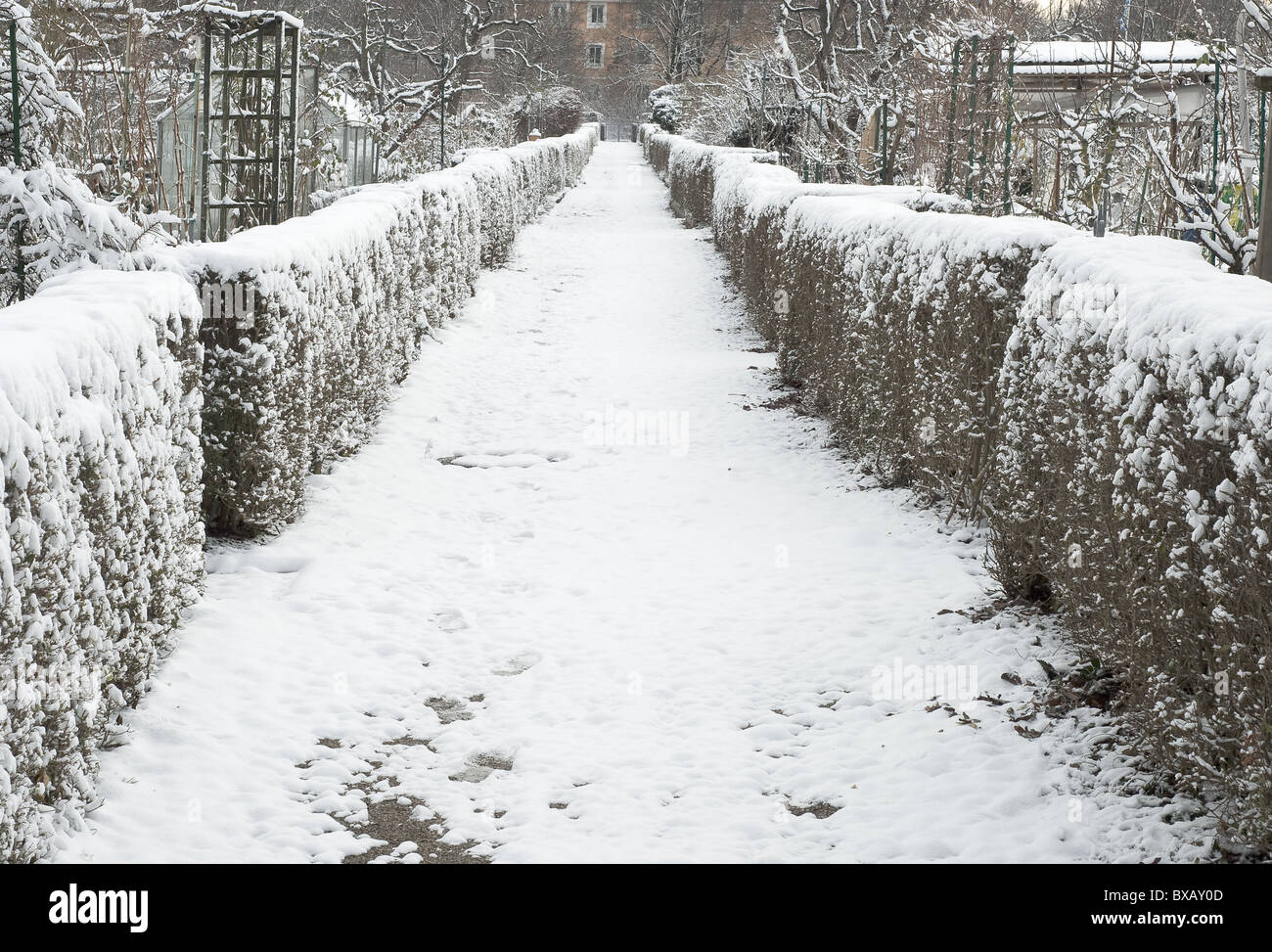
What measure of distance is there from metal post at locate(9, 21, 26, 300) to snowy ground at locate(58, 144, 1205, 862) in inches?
Result: 64.9

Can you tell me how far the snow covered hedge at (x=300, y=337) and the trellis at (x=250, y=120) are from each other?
1246 mm

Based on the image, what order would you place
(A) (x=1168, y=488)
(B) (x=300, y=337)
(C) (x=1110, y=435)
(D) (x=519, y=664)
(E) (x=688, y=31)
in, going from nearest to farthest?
(A) (x=1168, y=488) → (C) (x=1110, y=435) → (D) (x=519, y=664) → (B) (x=300, y=337) → (E) (x=688, y=31)

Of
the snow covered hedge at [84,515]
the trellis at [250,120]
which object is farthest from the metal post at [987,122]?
the snow covered hedge at [84,515]

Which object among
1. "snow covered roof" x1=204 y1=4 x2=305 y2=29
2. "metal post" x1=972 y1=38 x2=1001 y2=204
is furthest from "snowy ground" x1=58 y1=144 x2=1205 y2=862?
"snow covered roof" x1=204 y1=4 x2=305 y2=29

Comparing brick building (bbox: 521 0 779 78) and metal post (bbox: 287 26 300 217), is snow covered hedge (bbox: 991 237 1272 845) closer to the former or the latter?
metal post (bbox: 287 26 300 217)

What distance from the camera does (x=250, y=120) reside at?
32.6 ft

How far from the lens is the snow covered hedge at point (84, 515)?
9.25ft

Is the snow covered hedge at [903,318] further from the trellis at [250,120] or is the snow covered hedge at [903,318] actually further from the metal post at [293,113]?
the trellis at [250,120]

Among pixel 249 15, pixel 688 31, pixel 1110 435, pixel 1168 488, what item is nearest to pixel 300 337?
pixel 1110 435

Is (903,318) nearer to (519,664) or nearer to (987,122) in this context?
(519,664)

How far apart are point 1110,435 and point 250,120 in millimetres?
8470

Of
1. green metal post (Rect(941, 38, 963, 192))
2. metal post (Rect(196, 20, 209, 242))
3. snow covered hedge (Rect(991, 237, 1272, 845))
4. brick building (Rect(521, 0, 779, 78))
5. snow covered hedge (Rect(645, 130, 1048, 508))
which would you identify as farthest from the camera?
brick building (Rect(521, 0, 779, 78))

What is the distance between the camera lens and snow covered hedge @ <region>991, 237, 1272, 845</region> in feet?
8.74

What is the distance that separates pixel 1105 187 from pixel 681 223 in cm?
1309
